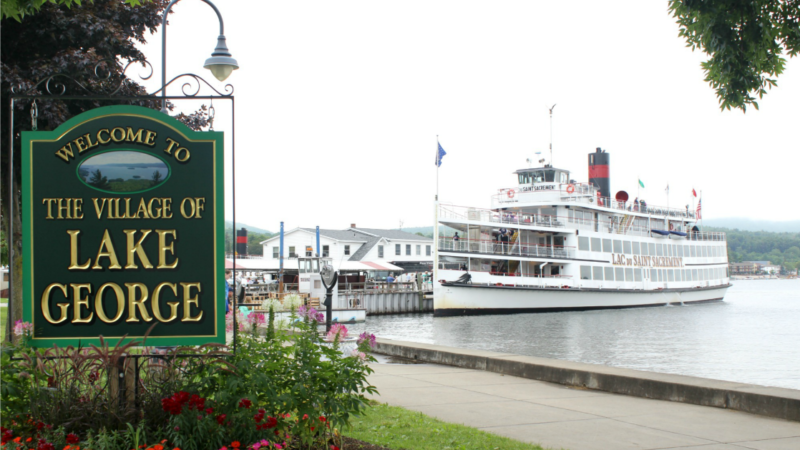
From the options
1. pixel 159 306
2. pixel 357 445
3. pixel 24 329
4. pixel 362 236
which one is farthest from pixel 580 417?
pixel 362 236

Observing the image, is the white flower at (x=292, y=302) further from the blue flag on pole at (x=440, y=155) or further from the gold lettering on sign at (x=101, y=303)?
the blue flag on pole at (x=440, y=155)

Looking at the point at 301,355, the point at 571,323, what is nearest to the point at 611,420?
the point at 301,355

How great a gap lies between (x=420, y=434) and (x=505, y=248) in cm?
3756

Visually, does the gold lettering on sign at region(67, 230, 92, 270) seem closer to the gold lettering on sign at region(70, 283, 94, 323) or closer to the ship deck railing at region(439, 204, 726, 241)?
the gold lettering on sign at region(70, 283, 94, 323)

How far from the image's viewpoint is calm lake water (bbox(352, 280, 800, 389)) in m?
20.0

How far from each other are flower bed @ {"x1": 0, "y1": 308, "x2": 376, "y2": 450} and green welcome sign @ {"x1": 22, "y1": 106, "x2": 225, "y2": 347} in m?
0.22

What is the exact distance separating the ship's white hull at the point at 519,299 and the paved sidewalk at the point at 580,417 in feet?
101

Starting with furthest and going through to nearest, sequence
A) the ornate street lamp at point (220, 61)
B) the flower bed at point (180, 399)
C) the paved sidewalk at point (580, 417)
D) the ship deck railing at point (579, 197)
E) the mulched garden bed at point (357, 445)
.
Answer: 1. the ship deck railing at point (579, 197)
2. the ornate street lamp at point (220, 61)
3. the paved sidewalk at point (580, 417)
4. the mulched garden bed at point (357, 445)
5. the flower bed at point (180, 399)

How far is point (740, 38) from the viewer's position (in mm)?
6625

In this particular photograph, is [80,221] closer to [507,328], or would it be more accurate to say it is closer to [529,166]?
[507,328]

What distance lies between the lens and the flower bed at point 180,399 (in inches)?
173

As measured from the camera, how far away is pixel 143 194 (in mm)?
4855

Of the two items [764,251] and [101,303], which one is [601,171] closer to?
[101,303]

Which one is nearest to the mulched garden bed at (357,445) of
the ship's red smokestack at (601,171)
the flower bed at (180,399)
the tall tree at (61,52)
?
the flower bed at (180,399)
